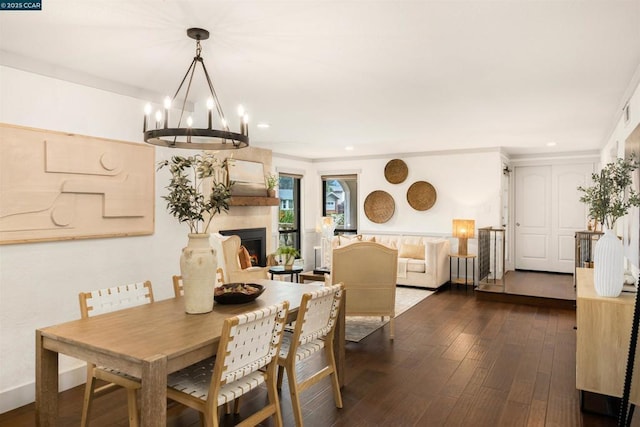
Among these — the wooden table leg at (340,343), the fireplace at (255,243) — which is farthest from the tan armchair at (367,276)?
the fireplace at (255,243)

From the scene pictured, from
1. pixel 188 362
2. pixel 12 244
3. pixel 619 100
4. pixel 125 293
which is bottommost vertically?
pixel 188 362

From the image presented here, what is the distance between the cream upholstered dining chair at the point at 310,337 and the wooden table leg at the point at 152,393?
842 mm

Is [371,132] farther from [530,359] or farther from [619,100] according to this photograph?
[530,359]

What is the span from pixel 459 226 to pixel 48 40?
6.19m

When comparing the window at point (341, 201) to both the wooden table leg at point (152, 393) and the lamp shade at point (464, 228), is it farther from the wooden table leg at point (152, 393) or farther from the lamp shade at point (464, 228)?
the wooden table leg at point (152, 393)

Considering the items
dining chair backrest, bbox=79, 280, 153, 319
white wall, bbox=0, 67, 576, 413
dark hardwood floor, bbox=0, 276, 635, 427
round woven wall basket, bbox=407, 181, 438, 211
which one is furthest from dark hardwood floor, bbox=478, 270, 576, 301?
dining chair backrest, bbox=79, 280, 153, 319

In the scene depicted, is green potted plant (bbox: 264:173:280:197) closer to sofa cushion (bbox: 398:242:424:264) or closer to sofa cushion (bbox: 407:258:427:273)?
sofa cushion (bbox: 398:242:424:264)

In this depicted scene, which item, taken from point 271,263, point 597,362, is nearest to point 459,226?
point 271,263

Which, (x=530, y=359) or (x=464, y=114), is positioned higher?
(x=464, y=114)

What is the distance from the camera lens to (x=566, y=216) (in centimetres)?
781

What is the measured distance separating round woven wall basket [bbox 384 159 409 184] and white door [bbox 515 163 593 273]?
90.8 inches

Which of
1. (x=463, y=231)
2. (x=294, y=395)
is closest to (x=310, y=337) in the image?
(x=294, y=395)

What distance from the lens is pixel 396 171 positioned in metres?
8.09

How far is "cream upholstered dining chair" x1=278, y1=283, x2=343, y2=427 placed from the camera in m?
2.40
